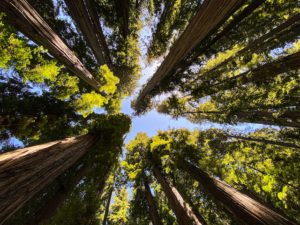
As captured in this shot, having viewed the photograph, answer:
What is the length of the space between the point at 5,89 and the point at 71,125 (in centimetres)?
248

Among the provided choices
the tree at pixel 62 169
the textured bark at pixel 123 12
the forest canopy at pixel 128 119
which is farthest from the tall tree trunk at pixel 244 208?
the textured bark at pixel 123 12

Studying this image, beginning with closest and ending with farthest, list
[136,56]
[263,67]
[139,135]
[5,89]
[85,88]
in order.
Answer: [5,89] → [263,67] → [85,88] → [139,135] → [136,56]

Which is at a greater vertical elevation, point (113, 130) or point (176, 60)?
point (176, 60)

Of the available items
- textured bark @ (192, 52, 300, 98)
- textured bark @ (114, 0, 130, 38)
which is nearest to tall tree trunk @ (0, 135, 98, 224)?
textured bark @ (192, 52, 300, 98)

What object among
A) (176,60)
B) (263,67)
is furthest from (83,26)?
(263,67)

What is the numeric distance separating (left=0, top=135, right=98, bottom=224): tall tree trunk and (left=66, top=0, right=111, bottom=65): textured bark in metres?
4.76

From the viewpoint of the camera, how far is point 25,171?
8.02 ft

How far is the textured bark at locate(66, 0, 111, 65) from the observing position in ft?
19.6

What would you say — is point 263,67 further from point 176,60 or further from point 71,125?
point 71,125

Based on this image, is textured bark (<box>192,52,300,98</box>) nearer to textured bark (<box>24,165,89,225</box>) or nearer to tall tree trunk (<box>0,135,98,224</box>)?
textured bark (<box>24,165,89,225</box>)

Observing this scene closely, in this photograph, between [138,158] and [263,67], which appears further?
[138,158]

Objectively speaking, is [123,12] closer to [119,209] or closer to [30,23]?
[30,23]

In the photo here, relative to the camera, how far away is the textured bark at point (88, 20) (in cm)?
597

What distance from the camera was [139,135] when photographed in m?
9.12
